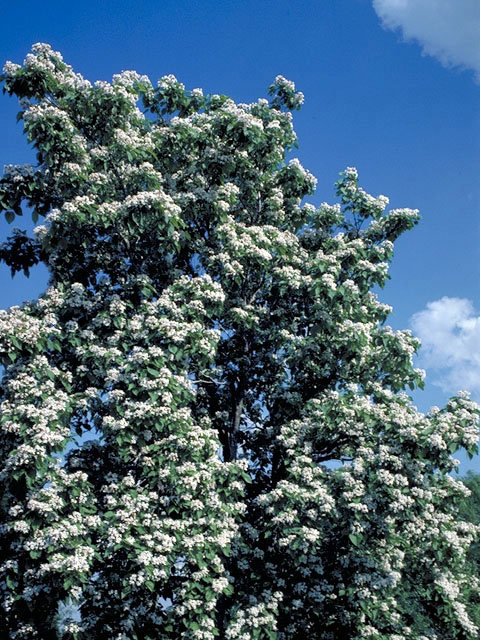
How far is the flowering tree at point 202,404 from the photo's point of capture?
11.2 metres

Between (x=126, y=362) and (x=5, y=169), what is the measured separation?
18.7 feet

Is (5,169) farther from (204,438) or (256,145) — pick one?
(204,438)

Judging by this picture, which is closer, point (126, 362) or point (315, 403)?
point (126, 362)

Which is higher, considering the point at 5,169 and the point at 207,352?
the point at 5,169

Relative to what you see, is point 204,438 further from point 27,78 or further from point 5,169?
point 27,78

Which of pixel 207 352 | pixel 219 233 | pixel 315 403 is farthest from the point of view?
pixel 219 233

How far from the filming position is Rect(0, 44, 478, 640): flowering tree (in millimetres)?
11219

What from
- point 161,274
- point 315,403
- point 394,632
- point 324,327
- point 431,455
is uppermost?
point 161,274

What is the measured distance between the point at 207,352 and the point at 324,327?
3264mm

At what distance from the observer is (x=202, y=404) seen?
16.5m

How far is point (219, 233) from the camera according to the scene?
14.8m

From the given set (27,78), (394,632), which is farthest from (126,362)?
(394,632)

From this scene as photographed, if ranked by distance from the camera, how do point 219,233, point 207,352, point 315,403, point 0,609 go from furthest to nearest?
point 219,233 < point 315,403 < point 207,352 < point 0,609

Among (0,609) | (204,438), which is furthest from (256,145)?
(0,609)
